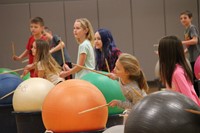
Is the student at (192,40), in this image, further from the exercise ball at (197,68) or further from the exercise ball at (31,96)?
the exercise ball at (31,96)

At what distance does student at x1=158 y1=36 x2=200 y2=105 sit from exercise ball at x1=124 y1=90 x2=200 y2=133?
A: 1.18 meters

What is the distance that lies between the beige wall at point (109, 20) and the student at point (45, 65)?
670cm

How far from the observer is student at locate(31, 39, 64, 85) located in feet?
22.6

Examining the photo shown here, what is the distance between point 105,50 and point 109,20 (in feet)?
24.8

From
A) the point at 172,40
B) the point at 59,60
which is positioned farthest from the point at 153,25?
the point at 172,40

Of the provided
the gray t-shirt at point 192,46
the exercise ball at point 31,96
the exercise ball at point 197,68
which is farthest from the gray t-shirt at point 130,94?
the gray t-shirt at point 192,46

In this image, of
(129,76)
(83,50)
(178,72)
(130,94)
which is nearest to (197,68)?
(83,50)

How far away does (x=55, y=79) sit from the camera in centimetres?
680

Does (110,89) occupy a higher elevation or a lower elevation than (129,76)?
lower

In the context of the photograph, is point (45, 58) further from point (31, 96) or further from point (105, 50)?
point (31, 96)

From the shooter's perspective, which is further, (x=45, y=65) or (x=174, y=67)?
(x=45, y=65)

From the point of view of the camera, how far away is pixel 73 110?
15.4 feet

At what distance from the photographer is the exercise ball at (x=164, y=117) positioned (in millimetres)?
3203

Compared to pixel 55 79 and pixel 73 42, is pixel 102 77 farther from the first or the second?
pixel 73 42
